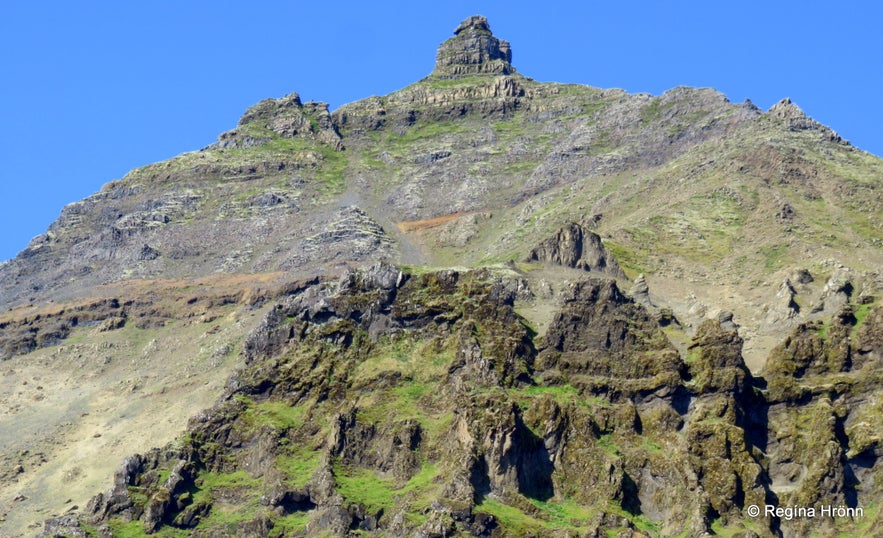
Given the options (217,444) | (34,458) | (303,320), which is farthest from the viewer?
(34,458)

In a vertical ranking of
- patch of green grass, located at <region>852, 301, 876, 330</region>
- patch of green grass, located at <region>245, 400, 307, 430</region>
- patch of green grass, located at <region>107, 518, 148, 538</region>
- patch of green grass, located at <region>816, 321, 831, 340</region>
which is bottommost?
patch of green grass, located at <region>107, 518, 148, 538</region>

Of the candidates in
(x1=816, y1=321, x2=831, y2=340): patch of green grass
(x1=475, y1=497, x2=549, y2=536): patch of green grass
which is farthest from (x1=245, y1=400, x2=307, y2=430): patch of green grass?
(x1=816, y1=321, x2=831, y2=340): patch of green grass

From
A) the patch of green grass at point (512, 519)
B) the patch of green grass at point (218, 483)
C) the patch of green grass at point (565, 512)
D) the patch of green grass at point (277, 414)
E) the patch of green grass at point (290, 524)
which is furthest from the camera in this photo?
the patch of green grass at point (277, 414)

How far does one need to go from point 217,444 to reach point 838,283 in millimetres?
77064

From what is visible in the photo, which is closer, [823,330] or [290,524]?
[290,524]

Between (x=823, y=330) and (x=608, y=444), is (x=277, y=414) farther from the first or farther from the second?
(x=823, y=330)

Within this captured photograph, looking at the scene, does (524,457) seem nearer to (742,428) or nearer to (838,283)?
(742,428)

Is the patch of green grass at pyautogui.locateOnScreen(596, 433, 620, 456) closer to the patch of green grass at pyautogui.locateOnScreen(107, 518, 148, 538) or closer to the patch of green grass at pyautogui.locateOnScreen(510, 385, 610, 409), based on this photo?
the patch of green grass at pyautogui.locateOnScreen(510, 385, 610, 409)

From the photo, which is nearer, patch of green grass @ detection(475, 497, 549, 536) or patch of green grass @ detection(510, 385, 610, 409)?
patch of green grass @ detection(475, 497, 549, 536)

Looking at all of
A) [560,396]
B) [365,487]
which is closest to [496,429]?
[560,396]

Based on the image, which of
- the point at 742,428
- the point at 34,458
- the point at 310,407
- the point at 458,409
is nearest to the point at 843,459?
the point at 742,428

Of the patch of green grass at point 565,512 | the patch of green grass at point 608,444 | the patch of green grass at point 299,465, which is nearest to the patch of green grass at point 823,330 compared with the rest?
the patch of green grass at point 608,444

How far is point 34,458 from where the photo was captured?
7835 inches

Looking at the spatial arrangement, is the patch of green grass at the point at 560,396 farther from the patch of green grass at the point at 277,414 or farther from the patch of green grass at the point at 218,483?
the patch of green grass at the point at 218,483
